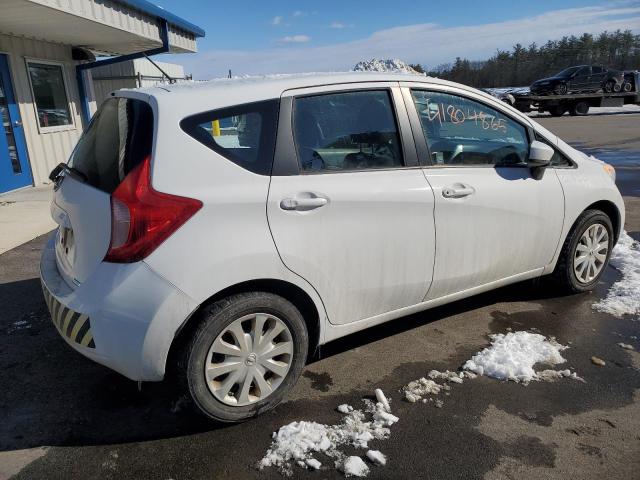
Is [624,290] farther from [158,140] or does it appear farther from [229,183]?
[158,140]

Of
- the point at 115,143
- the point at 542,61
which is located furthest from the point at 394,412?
the point at 542,61

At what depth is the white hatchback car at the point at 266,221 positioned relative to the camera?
7.50 feet

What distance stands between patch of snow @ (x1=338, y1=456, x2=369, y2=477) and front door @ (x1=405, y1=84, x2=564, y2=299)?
1.26 metres

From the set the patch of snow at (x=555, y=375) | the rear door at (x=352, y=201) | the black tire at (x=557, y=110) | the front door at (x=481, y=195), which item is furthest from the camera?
the black tire at (x=557, y=110)

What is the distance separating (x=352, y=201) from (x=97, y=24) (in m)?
7.29

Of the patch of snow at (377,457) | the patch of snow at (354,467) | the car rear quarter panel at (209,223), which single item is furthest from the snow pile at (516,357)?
the car rear quarter panel at (209,223)

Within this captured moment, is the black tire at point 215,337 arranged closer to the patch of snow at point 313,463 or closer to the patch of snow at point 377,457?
the patch of snow at point 313,463

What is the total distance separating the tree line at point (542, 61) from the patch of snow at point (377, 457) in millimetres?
50571

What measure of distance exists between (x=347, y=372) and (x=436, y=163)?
4.74 feet

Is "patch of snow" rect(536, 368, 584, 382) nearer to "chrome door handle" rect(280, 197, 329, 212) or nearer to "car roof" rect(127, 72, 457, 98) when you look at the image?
"chrome door handle" rect(280, 197, 329, 212)

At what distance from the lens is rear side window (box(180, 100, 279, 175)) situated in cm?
246

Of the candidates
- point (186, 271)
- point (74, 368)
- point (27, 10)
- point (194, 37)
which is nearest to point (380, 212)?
point (186, 271)

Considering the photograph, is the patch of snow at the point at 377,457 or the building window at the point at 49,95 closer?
the patch of snow at the point at 377,457

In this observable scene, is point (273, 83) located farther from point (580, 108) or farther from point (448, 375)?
point (580, 108)
